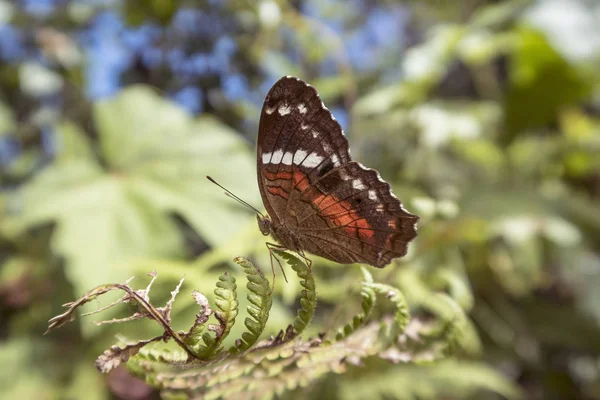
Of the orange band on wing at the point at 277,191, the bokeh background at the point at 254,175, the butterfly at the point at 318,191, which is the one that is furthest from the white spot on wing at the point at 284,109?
the bokeh background at the point at 254,175

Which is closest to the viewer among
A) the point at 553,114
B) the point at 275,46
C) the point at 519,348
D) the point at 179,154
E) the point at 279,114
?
the point at 279,114

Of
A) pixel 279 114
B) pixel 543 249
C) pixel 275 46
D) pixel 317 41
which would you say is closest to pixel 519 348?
pixel 543 249

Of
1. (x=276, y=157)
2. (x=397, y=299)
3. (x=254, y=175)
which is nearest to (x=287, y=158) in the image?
(x=276, y=157)

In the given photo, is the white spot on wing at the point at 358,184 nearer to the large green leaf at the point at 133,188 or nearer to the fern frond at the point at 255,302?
the fern frond at the point at 255,302

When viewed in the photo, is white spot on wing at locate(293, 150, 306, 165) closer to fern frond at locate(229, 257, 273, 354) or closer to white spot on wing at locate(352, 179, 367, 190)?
white spot on wing at locate(352, 179, 367, 190)

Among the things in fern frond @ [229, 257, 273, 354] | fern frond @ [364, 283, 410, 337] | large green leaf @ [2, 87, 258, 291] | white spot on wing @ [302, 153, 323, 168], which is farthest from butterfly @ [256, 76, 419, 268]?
large green leaf @ [2, 87, 258, 291]

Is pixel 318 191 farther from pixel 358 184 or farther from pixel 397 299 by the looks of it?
pixel 397 299

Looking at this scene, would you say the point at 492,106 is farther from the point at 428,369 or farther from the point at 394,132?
the point at 428,369
